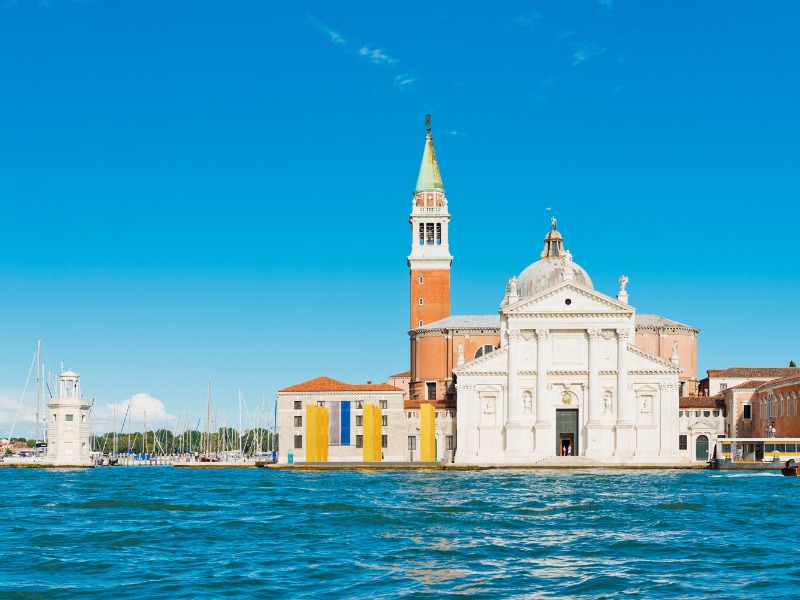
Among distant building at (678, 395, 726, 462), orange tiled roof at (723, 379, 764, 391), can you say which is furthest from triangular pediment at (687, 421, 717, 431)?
orange tiled roof at (723, 379, 764, 391)

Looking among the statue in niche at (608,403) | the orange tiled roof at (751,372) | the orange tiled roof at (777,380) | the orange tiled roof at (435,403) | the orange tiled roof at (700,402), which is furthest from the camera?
the orange tiled roof at (751,372)

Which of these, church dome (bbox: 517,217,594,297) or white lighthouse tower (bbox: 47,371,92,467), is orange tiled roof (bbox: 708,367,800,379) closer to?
church dome (bbox: 517,217,594,297)

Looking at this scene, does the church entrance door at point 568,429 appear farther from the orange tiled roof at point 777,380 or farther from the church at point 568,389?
the orange tiled roof at point 777,380

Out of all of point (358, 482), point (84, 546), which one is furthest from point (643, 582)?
point (358, 482)

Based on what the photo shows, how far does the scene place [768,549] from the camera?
70.4 ft

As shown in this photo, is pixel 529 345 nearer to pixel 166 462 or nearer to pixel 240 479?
pixel 240 479

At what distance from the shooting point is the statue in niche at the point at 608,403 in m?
58.2

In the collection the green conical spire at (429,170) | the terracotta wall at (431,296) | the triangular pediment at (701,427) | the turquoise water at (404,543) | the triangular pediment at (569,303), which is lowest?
the turquoise water at (404,543)

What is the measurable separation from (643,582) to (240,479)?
34333mm

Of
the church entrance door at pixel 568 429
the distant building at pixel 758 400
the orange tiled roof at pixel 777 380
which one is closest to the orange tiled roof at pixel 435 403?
the church entrance door at pixel 568 429

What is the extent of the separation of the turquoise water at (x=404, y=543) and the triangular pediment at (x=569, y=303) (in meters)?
19.1

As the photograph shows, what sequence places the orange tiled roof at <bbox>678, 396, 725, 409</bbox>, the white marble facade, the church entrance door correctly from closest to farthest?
the white marble facade
the church entrance door
the orange tiled roof at <bbox>678, 396, 725, 409</bbox>

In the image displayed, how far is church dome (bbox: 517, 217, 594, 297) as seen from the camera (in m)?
65.8

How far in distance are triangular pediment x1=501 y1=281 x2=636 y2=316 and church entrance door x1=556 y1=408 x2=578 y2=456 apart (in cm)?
523
